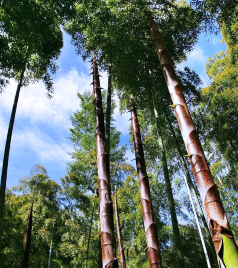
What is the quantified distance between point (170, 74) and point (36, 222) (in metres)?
6.23

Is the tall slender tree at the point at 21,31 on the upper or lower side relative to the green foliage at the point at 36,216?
upper

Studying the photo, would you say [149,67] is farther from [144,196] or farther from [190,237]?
[190,237]

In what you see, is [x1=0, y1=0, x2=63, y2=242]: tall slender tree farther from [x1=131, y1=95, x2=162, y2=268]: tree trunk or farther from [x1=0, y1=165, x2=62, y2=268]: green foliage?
[x1=0, y1=165, x2=62, y2=268]: green foliage

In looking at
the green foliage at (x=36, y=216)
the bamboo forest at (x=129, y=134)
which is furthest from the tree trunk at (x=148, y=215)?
the green foliage at (x=36, y=216)

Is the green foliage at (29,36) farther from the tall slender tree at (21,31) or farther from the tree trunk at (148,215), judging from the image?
the tree trunk at (148,215)

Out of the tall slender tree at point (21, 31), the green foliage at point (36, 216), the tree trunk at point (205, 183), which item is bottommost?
the tree trunk at point (205, 183)

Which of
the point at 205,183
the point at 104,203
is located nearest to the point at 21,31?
the point at 104,203

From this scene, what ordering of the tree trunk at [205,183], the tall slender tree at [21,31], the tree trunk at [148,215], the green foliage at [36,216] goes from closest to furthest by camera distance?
1. the tree trunk at [205,183]
2. the tree trunk at [148,215]
3. the tall slender tree at [21,31]
4. the green foliage at [36,216]

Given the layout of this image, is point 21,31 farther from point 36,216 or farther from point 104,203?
point 36,216

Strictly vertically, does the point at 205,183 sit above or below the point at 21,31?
below

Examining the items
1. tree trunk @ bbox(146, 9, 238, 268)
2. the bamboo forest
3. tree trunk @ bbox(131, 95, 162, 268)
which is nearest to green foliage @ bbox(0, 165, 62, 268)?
the bamboo forest

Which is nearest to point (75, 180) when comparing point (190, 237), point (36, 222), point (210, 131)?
point (36, 222)

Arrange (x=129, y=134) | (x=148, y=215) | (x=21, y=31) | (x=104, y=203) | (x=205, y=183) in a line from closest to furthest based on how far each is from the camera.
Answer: (x=205, y=183)
(x=104, y=203)
(x=148, y=215)
(x=21, y=31)
(x=129, y=134)

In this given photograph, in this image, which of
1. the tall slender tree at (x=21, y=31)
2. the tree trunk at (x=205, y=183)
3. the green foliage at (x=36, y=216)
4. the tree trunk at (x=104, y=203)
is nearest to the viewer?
the tree trunk at (x=205, y=183)
